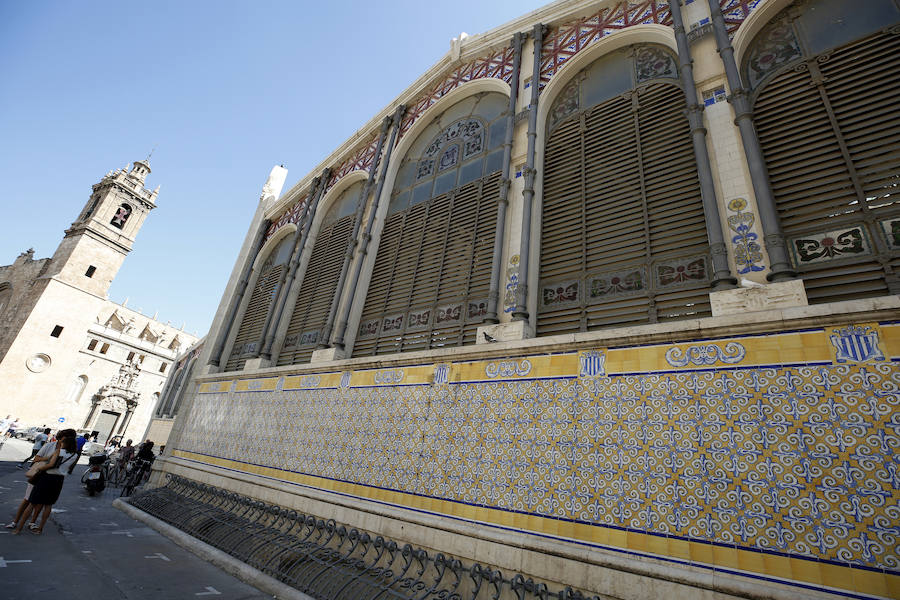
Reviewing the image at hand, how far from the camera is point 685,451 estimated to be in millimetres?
2998

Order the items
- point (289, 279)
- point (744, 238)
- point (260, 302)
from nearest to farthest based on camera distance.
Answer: point (744, 238)
point (289, 279)
point (260, 302)

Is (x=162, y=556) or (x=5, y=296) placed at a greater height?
(x=5, y=296)

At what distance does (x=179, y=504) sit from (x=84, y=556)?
107 inches

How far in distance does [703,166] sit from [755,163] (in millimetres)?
436

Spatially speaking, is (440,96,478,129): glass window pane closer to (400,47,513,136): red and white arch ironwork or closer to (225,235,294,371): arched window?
(400,47,513,136): red and white arch ironwork

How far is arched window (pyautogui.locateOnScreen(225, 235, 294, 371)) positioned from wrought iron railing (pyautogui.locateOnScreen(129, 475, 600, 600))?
12.4ft

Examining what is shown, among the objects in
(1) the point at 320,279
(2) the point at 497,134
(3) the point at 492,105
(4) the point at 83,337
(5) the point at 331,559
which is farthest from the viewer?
(4) the point at 83,337

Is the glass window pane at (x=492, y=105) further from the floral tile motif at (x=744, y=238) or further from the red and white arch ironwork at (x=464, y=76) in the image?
the floral tile motif at (x=744, y=238)

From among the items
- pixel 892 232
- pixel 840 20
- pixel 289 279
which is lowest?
pixel 892 232

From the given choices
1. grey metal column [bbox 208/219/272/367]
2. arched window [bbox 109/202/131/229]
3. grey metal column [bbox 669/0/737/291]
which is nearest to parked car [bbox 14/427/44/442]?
arched window [bbox 109/202/131/229]

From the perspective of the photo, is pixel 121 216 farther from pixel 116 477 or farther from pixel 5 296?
pixel 116 477

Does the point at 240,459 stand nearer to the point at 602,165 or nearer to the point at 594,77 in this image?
the point at 602,165

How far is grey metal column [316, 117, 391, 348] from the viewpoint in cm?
715

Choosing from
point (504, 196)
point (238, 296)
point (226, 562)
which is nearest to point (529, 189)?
point (504, 196)
